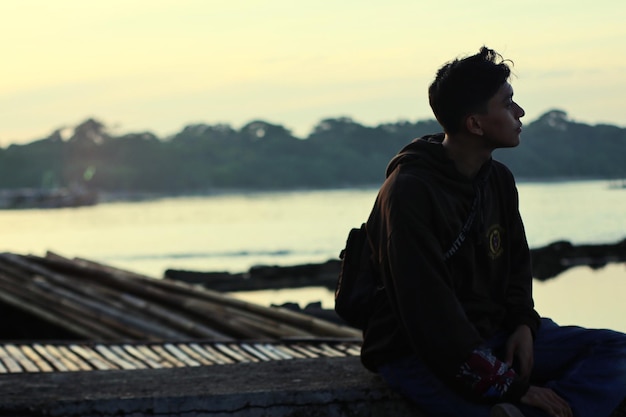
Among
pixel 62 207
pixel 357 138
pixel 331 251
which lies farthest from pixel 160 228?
pixel 62 207

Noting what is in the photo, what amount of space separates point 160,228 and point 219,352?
140 ft

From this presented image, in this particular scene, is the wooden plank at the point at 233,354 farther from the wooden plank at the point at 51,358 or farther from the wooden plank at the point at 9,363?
the wooden plank at the point at 9,363

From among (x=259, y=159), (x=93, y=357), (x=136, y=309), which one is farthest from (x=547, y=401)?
(x=259, y=159)

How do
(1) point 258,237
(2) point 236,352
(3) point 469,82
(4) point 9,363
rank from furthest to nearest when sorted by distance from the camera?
1. (1) point 258,237
2. (2) point 236,352
3. (4) point 9,363
4. (3) point 469,82

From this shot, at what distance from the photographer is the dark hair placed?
8.89ft

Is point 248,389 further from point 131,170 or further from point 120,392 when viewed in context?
point 131,170

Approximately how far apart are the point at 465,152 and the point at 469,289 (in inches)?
13.5

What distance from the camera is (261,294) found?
15273 mm

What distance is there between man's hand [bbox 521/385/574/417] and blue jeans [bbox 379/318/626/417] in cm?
2

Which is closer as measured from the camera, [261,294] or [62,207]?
[261,294]

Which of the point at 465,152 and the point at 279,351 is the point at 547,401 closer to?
the point at 465,152

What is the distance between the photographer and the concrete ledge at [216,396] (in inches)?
111

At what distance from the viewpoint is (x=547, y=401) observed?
260 cm

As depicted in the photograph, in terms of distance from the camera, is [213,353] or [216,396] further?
[213,353]
